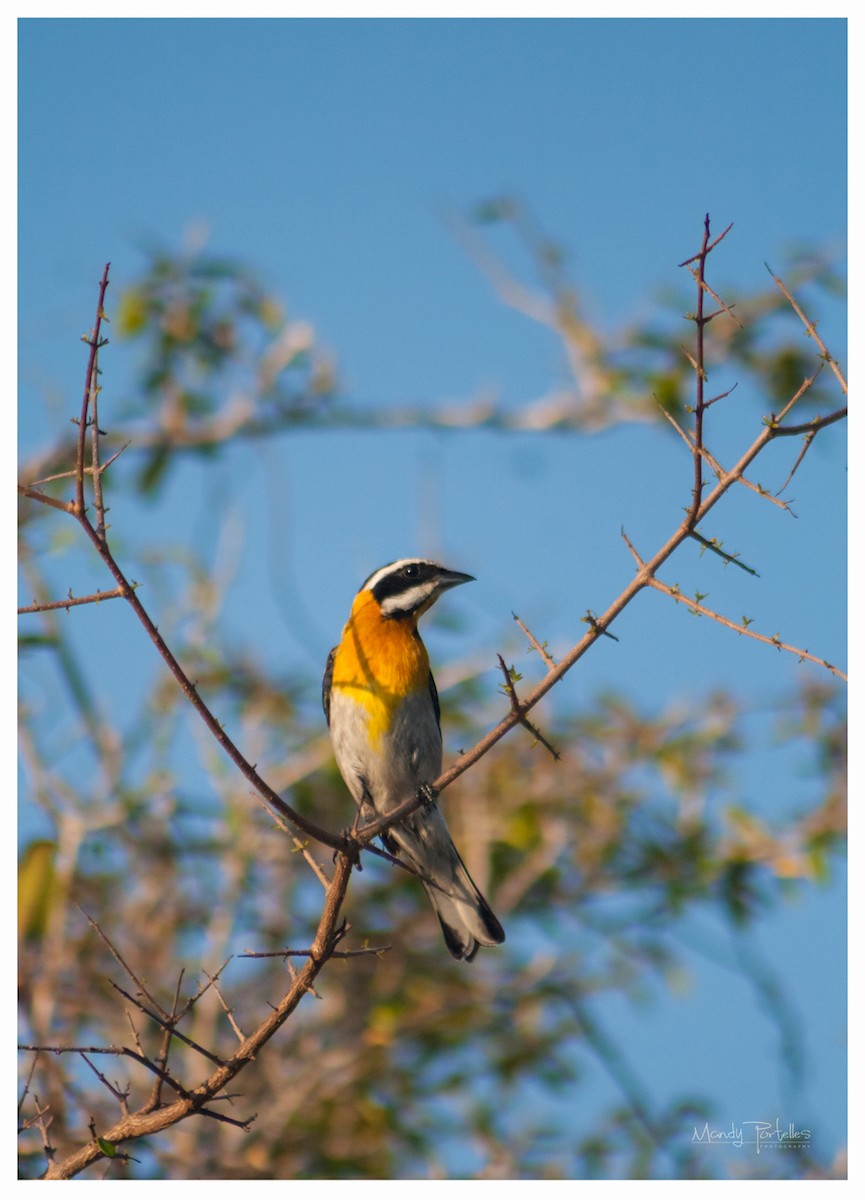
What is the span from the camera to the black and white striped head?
17.7ft

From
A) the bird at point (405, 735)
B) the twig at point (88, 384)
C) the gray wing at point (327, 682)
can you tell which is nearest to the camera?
the twig at point (88, 384)

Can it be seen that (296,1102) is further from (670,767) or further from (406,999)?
(670,767)

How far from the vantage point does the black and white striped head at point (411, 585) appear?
5.40m

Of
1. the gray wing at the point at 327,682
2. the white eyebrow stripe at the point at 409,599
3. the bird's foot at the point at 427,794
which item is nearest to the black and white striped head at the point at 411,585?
the white eyebrow stripe at the point at 409,599

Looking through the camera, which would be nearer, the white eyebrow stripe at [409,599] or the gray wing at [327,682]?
the white eyebrow stripe at [409,599]

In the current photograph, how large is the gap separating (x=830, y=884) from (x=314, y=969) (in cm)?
450

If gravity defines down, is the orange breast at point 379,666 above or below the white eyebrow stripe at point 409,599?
below

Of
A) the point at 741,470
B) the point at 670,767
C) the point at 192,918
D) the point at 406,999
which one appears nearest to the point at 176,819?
the point at 192,918

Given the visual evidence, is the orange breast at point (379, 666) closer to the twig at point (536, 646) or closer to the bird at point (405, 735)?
the bird at point (405, 735)

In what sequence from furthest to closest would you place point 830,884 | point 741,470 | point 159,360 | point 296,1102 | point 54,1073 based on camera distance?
point 159,360
point 830,884
point 296,1102
point 54,1073
point 741,470

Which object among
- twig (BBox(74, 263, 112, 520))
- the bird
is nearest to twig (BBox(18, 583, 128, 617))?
twig (BBox(74, 263, 112, 520))

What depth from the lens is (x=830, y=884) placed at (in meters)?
6.93

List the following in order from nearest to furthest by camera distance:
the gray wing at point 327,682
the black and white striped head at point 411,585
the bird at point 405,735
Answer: the bird at point 405,735 → the black and white striped head at point 411,585 → the gray wing at point 327,682

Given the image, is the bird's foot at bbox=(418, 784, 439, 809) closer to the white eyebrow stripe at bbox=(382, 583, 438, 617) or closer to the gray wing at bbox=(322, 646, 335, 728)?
the white eyebrow stripe at bbox=(382, 583, 438, 617)
